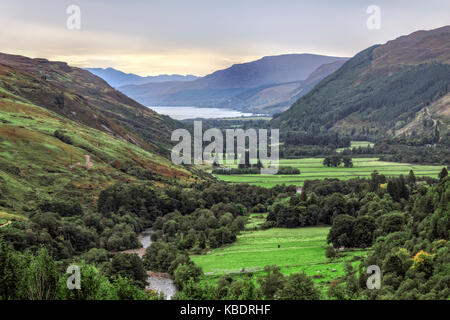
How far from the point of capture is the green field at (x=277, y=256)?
3310 inches

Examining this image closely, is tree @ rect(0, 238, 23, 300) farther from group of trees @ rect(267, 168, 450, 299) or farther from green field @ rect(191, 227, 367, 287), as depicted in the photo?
green field @ rect(191, 227, 367, 287)

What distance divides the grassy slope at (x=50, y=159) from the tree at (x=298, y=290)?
6502cm

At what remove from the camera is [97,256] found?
91125mm

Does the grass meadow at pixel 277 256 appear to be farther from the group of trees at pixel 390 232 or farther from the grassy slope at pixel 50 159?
the grassy slope at pixel 50 159

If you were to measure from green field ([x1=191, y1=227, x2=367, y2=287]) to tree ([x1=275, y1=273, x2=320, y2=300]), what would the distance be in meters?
11.1

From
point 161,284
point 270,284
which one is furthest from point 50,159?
point 270,284

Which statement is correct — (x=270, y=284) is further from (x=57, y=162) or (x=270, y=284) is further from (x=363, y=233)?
(x=57, y=162)

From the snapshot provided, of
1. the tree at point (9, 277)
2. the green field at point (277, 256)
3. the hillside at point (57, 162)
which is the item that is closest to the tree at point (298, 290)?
the green field at point (277, 256)

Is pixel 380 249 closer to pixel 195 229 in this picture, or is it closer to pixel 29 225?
pixel 195 229

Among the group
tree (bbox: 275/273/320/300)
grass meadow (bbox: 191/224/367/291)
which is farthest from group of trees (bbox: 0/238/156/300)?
grass meadow (bbox: 191/224/367/291)

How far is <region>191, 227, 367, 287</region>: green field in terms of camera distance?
84062 mm

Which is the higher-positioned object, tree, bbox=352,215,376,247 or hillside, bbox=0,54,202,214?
hillside, bbox=0,54,202,214

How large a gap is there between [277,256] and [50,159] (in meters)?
76.2
